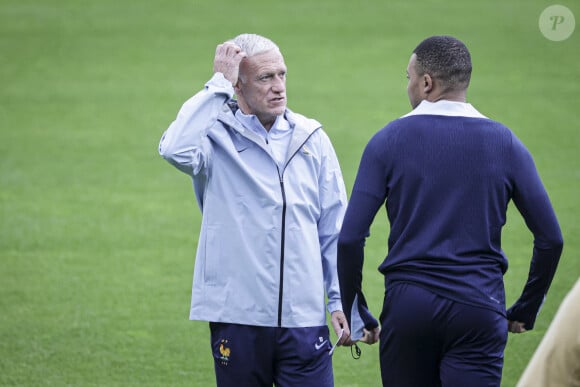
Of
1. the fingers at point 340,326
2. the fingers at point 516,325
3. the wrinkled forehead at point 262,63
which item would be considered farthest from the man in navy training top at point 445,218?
the wrinkled forehead at point 262,63

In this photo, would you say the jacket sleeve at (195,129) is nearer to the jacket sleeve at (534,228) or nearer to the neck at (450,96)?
the neck at (450,96)

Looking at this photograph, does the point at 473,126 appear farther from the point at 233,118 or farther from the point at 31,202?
the point at 31,202

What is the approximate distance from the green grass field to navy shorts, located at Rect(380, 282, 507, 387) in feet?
9.03

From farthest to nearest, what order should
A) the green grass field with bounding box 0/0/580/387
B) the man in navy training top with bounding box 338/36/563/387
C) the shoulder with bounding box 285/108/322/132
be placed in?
the green grass field with bounding box 0/0/580/387, the shoulder with bounding box 285/108/322/132, the man in navy training top with bounding box 338/36/563/387

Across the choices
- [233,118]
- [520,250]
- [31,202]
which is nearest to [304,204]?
[233,118]

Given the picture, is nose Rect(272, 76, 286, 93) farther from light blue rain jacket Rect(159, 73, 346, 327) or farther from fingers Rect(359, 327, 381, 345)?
fingers Rect(359, 327, 381, 345)

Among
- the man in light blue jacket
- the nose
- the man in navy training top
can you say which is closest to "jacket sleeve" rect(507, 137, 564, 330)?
the man in navy training top

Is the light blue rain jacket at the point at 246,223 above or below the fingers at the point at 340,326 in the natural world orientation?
above

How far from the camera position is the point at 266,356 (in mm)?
3984

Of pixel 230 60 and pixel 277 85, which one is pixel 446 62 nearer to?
pixel 277 85

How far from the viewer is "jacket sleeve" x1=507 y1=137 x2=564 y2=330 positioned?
11.6 feet

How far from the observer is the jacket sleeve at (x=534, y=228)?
3.52 m
